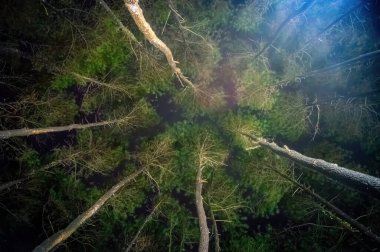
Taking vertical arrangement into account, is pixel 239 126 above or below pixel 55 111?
below

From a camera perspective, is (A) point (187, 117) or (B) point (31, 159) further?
A: (A) point (187, 117)

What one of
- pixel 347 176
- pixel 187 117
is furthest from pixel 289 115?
pixel 347 176

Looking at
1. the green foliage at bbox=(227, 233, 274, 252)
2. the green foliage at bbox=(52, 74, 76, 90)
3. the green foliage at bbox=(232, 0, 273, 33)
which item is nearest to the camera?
the green foliage at bbox=(52, 74, 76, 90)

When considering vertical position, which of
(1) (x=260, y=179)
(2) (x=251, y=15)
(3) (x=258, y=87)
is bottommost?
(1) (x=260, y=179)

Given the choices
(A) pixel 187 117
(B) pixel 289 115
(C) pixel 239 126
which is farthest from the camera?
(A) pixel 187 117

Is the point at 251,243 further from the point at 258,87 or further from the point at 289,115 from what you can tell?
the point at 258,87

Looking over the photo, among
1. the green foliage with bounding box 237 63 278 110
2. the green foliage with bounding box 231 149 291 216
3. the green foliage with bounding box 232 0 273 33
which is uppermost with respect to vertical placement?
the green foliage with bounding box 232 0 273 33

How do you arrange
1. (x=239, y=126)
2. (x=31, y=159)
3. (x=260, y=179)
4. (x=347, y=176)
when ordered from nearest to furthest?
(x=347, y=176)
(x=260, y=179)
(x=31, y=159)
(x=239, y=126)

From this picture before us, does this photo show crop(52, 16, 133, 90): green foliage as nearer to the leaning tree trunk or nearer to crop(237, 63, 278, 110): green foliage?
crop(237, 63, 278, 110): green foliage

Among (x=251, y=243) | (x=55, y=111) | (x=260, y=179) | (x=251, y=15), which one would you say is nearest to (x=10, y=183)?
(x=55, y=111)

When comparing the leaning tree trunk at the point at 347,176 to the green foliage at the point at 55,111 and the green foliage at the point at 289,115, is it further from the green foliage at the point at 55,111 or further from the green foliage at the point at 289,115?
the green foliage at the point at 55,111

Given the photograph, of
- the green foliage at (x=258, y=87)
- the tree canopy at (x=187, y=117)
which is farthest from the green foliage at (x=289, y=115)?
the green foliage at (x=258, y=87)

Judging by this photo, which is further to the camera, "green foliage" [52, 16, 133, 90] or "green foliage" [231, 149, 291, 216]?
"green foliage" [231, 149, 291, 216]

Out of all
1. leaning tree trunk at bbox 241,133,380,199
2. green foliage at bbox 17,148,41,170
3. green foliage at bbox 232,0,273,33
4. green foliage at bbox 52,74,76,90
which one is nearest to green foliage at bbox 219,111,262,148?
green foliage at bbox 232,0,273,33
